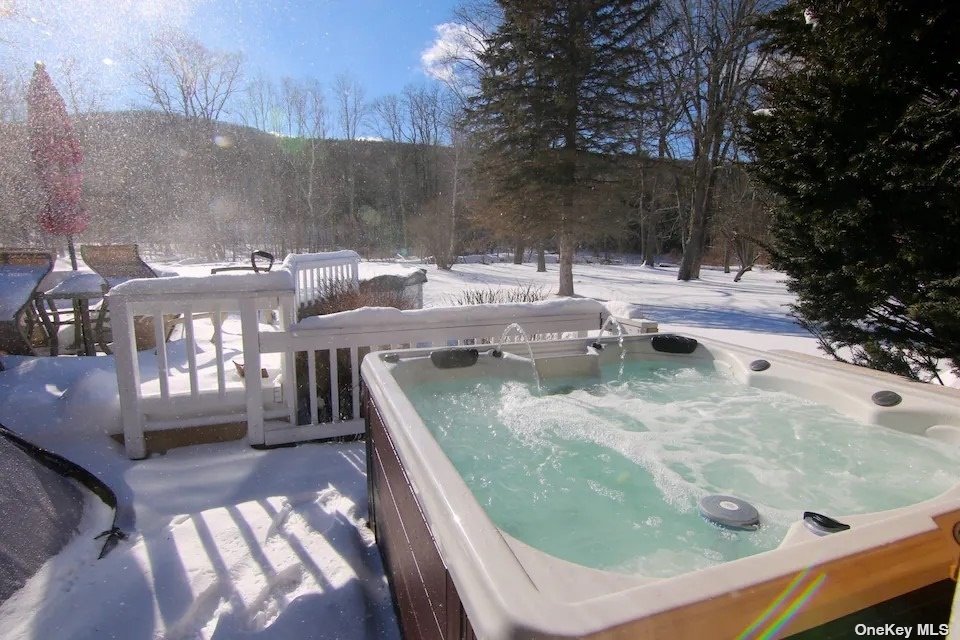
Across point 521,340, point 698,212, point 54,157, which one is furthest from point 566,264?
point 54,157

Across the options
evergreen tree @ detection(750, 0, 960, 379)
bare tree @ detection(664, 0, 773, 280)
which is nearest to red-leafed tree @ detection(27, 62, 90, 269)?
evergreen tree @ detection(750, 0, 960, 379)

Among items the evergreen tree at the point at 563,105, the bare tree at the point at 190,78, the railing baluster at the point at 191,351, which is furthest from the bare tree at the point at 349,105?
the railing baluster at the point at 191,351

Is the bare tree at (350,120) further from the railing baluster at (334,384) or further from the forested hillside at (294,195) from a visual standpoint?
the railing baluster at (334,384)

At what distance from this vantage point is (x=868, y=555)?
→ 81cm

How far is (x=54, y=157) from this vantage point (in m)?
6.14

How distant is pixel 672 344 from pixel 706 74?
11.0 meters

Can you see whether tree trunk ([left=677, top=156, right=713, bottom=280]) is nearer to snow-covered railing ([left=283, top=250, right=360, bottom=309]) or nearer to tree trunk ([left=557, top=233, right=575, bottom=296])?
tree trunk ([left=557, top=233, right=575, bottom=296])

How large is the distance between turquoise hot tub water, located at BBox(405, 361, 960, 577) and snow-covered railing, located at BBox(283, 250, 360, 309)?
221 centimetres

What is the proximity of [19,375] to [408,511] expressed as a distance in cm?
298

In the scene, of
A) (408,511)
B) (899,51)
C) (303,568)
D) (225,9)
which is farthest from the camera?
(225,9)

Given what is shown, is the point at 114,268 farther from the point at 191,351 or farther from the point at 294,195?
the point at 294,195

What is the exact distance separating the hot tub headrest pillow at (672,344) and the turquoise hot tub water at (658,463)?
26 cm

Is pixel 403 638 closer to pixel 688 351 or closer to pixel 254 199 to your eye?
pixel 688 351

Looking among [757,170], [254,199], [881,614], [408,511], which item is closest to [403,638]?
[408,511]
